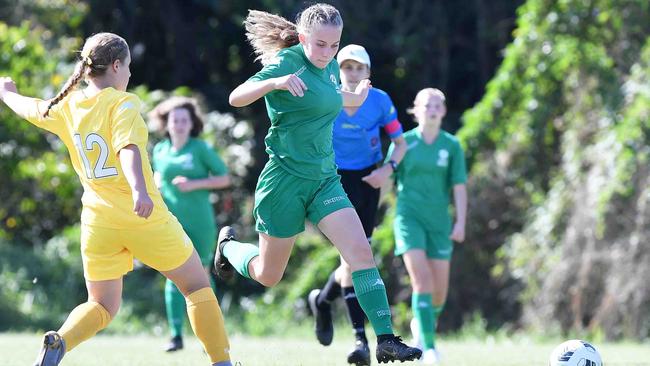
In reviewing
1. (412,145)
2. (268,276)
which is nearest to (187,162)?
(412,145)

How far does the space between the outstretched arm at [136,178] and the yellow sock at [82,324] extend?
2.13 feet

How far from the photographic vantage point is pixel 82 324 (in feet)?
19.6

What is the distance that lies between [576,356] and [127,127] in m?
2.69

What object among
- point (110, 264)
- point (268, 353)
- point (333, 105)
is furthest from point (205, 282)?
point (268, 353)

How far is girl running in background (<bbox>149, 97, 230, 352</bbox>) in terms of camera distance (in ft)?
33.1

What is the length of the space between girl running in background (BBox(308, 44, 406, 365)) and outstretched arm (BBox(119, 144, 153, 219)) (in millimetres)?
2574

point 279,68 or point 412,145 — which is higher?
point 279,68

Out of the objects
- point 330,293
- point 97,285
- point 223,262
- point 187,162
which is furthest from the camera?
point 187,162

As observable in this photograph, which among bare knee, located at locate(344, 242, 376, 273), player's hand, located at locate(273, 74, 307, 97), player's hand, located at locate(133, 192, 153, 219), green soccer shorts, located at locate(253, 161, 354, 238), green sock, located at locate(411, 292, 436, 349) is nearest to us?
player's hand, located at locate(133, 192, 153, 219)

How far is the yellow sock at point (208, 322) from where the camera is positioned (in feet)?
20.2

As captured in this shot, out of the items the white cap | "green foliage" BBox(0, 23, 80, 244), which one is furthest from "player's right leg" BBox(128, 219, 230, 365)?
"green foliage" BBox(0, 23, 80, 244)

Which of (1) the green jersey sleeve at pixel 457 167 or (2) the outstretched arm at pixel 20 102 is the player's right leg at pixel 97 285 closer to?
(2) the outstretched arm at pixel 20 102

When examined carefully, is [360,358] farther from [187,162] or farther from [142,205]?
[187,162]

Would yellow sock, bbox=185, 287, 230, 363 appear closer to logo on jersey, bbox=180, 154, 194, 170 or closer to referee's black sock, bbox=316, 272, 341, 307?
referee's black sock, bbox=316, 272, 341, 307
